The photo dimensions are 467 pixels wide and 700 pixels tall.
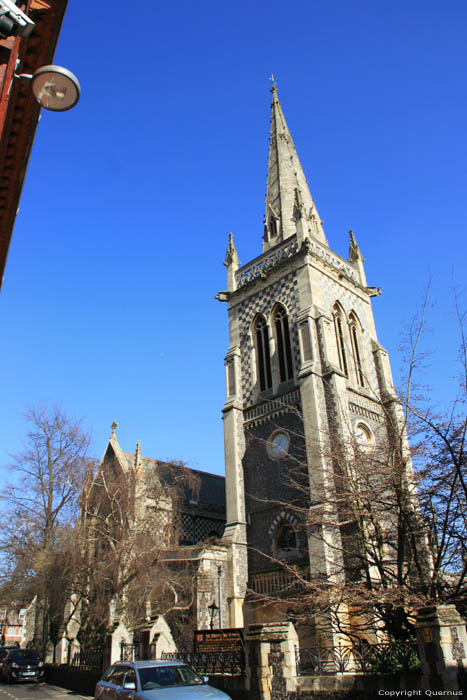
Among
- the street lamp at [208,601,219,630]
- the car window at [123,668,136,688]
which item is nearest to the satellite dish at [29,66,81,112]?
the car window at [123,668,136,688]

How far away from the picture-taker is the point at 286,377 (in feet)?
78.6

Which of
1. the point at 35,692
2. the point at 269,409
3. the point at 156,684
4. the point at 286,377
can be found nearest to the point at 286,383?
the point at 286,377

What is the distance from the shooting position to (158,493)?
25.5 meters

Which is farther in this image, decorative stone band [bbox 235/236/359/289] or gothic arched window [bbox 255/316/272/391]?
decorative stone band [bbox 235/236/359/289]

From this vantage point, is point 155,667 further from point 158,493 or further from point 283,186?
point 283,186

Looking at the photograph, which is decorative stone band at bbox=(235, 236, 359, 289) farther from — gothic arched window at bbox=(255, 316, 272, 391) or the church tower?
gothic arched window at bbox=(255, 316, 272, 391)

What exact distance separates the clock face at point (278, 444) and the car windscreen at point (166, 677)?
41.7ft

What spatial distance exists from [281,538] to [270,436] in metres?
4.26

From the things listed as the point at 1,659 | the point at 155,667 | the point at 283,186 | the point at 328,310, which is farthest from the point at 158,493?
→ the point at 283,186

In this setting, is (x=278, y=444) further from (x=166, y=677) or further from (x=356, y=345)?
(x=166, y=677)

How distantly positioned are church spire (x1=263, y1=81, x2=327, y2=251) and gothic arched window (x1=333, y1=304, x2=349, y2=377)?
4.29 meters

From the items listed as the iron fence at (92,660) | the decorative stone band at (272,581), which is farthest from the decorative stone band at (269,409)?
the iron fence at (92,660)

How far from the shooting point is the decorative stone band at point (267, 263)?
26.1 meters

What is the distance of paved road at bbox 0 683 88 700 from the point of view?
16.8 metres
